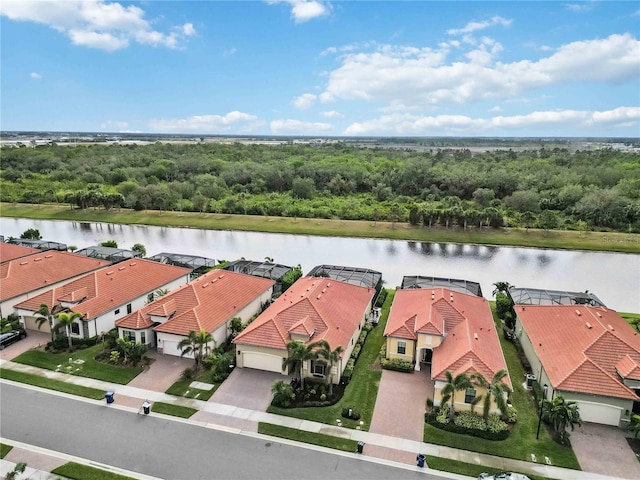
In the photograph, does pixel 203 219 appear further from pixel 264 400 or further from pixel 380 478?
pixel 380 478

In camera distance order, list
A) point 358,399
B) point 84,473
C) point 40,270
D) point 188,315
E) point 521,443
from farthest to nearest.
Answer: point 40,270 → point 188,315 → point 358,399 → point 521,443 → point 84,473

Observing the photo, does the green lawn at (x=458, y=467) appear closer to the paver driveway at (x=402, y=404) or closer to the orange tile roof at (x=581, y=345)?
the paver driveway at (x=402, y=404)

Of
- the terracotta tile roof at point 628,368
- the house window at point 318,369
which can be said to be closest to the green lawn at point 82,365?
the house window at point 318,369

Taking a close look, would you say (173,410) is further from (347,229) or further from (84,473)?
(347,229)

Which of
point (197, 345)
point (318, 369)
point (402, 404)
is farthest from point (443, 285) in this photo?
point (197, 345)

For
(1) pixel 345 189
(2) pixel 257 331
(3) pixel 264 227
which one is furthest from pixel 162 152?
(2) pixel 257 331
